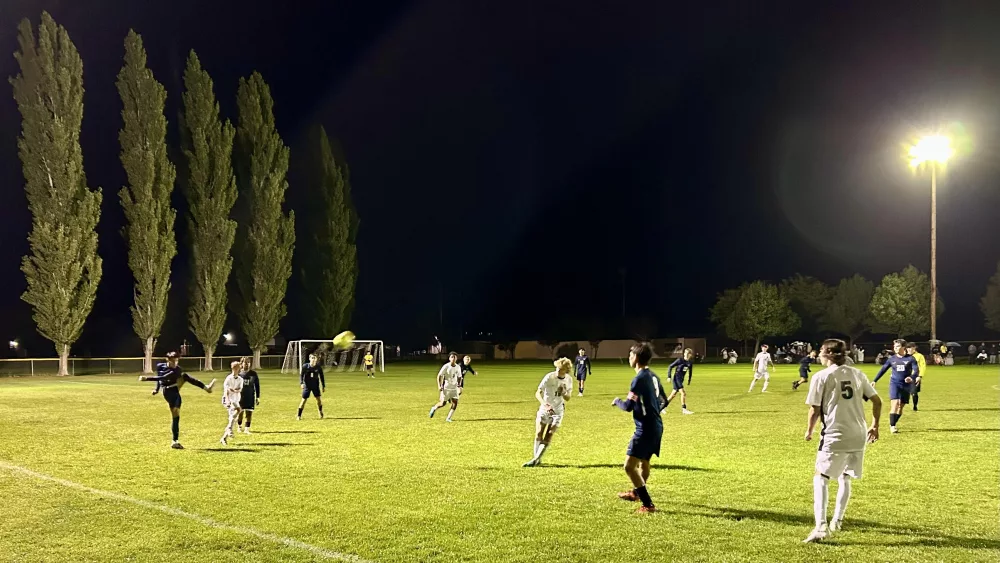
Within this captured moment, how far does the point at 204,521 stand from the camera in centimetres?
869

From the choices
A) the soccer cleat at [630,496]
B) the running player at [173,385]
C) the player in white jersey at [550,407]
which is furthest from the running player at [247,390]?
the soccer cleat at [630,496]

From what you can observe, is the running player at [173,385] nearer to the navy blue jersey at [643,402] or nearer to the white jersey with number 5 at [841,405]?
the navy blue jersey at [643,402]

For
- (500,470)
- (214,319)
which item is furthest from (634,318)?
(500,470)

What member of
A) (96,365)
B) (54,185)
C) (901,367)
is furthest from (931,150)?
(96,365)

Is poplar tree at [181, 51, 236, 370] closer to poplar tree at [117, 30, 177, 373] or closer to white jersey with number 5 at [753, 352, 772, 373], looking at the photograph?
poplar tree at [117, 30, 177, 373]

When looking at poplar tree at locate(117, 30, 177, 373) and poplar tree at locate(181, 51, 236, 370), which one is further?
poplar tree at locate(181, 51, 236, 370)

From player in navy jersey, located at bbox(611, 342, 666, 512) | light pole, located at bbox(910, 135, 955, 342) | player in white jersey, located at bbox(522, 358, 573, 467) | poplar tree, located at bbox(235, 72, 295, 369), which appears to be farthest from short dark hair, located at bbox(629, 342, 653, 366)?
poplar tree, located at bbox(235, 72, 295, 369)

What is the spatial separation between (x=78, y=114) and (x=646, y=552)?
53208mm

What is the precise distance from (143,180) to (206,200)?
547 cm

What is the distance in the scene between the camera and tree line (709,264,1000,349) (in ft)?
309

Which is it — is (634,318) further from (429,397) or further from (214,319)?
(429,397)

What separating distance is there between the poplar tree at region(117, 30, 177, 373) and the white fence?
1.67 meters

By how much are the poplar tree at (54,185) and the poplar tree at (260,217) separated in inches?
538

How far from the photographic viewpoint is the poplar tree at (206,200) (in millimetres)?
55281
